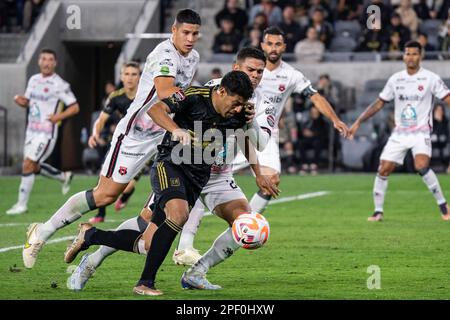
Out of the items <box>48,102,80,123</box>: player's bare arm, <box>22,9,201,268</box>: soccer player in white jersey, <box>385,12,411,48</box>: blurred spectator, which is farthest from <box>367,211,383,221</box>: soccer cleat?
<box>385,12,411,48</box>: blurred spectator

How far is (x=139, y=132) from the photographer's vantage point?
480 inches

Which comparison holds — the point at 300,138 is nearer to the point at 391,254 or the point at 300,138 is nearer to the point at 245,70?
the point at 391,254

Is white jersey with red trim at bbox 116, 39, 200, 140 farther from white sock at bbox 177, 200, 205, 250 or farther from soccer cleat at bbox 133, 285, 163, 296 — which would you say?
soccer cleat at bbox 133, 285, 163, 296

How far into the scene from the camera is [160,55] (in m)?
11.5

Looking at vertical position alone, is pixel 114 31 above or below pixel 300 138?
above

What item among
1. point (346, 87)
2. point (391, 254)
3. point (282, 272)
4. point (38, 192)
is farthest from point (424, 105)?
point (346, 87)

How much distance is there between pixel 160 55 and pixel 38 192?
469 inches

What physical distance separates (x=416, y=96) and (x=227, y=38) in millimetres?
12006

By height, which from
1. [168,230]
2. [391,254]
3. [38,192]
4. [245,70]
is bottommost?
[38,192]

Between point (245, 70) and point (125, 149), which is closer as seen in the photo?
point (245, 70)

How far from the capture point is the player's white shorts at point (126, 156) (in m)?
12.0

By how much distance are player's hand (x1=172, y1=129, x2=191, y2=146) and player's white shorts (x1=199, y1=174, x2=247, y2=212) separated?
1059 millimetres

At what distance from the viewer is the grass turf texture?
10.3 metres
